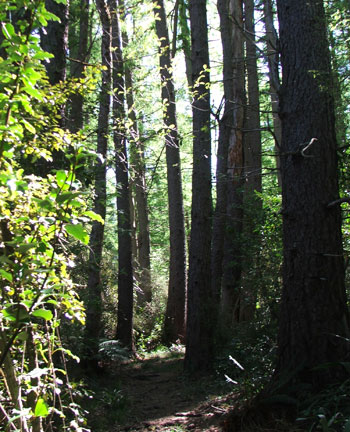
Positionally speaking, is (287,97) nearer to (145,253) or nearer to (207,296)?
(207,296)

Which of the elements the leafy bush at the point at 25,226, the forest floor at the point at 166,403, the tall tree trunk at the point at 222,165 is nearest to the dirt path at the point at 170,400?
the forest floor at the point at 166,403

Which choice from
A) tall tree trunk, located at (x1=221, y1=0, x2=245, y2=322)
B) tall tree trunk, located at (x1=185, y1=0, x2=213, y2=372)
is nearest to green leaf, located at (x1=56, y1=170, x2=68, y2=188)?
tall tree trunk, located at (x1=185, y1=0, x2=213, y2=372)

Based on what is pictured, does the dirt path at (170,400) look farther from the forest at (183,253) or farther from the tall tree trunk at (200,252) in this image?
the tall tree trunk at (200,252)

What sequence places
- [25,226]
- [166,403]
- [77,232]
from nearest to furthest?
1. [77,232]
2. [25,226]
3. [166,403]

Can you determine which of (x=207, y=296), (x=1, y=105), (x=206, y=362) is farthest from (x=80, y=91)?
(x=206, y=362)

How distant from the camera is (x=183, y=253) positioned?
12500 millimetres

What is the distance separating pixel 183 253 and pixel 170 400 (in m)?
5.84

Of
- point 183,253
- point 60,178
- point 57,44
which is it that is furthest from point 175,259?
point 60,178

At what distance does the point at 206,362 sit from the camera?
823 cm

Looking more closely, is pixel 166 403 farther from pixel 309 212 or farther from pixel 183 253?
pixel 183 253

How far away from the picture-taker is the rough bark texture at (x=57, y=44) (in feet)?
15.9

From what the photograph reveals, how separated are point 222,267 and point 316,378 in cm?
795

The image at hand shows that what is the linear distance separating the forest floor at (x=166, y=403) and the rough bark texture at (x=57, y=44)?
4.55m

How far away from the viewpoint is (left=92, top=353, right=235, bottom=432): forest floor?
564cm
